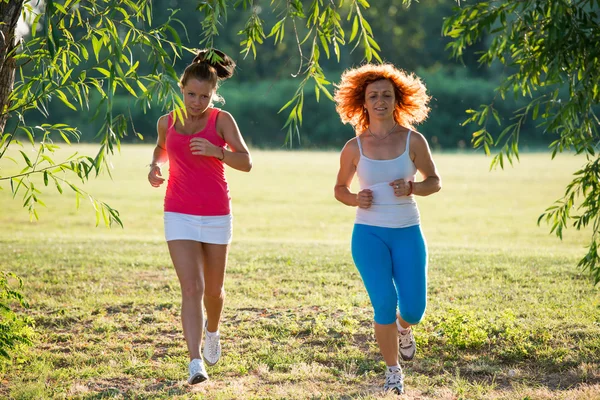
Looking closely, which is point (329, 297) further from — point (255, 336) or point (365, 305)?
point (255, 336)

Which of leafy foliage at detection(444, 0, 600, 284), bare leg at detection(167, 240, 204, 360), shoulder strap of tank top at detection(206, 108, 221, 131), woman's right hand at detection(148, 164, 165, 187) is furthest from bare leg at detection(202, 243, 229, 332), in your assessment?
leafy foliage at detection(444, 0, 600, 284)

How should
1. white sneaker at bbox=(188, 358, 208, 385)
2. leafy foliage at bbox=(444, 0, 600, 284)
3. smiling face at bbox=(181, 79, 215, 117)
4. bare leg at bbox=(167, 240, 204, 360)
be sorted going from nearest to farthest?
leafy foliage at bbox=(444, 0, 600, 284) < white sneaker at bbox=(188, 358, 208, 385) < bare leg at bbox=(167, 240, 204, 360) < smiling face at bbox=(181, 79, 215, 117)

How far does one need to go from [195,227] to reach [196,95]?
2.87 feet

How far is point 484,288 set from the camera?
849 cm

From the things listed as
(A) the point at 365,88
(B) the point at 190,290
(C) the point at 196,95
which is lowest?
(B) the point at 190,290

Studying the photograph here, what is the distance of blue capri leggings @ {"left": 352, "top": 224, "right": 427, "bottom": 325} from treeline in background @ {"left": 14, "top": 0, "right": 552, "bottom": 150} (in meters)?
41.8

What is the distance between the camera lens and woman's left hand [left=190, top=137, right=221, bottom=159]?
5104mm

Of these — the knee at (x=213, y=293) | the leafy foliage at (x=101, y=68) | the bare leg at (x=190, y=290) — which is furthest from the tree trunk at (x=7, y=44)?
the knee at (x=213, y=293)

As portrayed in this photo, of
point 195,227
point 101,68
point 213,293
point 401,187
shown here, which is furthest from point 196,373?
point 101,68

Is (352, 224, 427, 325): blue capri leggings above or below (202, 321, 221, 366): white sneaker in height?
above

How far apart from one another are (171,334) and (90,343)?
27.0 inches

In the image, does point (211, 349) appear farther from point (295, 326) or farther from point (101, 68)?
point (101, 68)

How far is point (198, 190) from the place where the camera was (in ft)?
17.2

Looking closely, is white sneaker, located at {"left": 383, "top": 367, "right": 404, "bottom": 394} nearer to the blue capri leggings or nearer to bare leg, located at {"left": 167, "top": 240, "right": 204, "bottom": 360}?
the blue capri leggings
